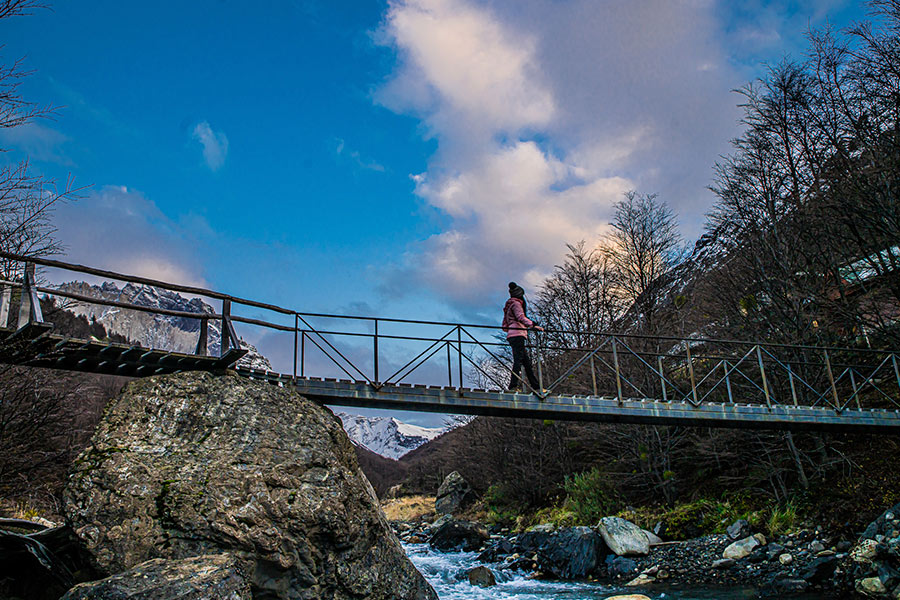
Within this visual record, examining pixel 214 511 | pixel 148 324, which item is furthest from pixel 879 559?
pixel 148 324

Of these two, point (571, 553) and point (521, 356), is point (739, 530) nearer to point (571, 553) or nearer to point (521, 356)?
point (571, 553)

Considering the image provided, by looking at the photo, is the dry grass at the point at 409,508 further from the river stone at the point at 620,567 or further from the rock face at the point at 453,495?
the river stone at the point at 620,567

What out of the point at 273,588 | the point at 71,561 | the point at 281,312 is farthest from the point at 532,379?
the point at 71,561

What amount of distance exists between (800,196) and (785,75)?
363 cm

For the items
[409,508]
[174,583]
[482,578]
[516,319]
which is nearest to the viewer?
[174,583]

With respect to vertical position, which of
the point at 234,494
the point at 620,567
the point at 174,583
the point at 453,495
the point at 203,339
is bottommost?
the point at 453,495

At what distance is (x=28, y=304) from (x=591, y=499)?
17.3 metres

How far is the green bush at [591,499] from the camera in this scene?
65.5 ft

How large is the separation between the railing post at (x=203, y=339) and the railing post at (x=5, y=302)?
8.57ft

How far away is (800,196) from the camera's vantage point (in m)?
18.4

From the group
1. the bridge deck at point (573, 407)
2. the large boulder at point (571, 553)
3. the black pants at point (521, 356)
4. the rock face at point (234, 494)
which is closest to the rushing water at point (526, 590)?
the large boulder at point (571, 553)

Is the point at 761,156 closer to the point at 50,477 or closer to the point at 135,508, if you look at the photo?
the point at 135,508

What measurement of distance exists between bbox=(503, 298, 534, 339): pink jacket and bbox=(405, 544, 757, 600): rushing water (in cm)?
547

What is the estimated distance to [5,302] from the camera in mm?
8555
